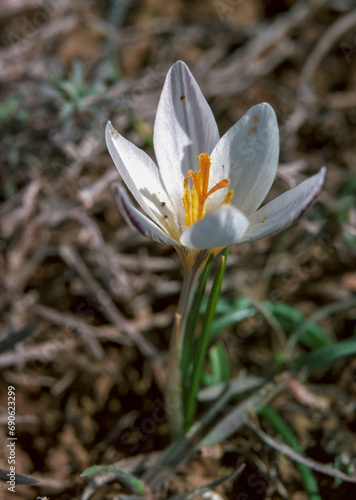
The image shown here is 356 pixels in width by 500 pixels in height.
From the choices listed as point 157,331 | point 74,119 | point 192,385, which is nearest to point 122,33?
point 74,119

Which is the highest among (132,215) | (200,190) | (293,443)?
(132,215)

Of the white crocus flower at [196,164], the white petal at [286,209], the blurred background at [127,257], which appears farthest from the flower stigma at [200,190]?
the blurred background at [127,257]

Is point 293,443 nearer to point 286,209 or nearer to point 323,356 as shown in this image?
point 323,356

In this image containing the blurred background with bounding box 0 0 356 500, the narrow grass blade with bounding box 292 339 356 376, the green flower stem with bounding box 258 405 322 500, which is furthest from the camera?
the blurred background with bounding box 0 0 356 500

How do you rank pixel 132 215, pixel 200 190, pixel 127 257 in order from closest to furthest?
pixel 132 215 < pixel 200 190 < pixel 127 257

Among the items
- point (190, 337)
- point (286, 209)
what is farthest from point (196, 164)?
point (190, 337)

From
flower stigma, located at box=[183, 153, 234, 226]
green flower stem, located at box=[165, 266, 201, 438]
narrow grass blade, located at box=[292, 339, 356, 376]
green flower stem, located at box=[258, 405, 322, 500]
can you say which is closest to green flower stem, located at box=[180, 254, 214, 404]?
green flower stem, located at box=[165, 266, 201, 438]

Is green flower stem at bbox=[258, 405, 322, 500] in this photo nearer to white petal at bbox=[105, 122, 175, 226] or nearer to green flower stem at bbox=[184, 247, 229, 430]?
green flower stem at bbox=[184, 247, 229, 430]
